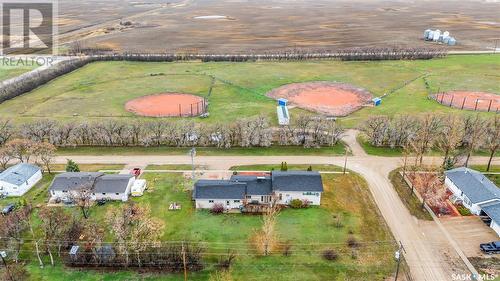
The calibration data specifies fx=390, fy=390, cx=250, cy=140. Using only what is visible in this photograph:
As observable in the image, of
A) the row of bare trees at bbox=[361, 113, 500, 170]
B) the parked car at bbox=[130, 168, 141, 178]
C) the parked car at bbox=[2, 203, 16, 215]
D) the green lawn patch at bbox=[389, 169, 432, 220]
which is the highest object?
the row of bare trees at bbox=[361, 113, 500, 170]

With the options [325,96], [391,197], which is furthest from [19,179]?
[325,96]

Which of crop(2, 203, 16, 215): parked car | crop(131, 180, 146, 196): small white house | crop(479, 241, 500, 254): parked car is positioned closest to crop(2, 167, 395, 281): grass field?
crop(131, 180, 146, 196): small white house

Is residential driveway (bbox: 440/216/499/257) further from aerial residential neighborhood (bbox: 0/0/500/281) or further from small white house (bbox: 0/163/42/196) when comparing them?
small white house (bbox: 0/163/42/196)

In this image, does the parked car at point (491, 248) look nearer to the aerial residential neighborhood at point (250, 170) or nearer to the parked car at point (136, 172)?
the aerial residential neighborhood at point (250, 170)

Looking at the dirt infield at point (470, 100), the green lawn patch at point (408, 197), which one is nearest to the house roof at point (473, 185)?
the green lawn patch at point (408, 197)

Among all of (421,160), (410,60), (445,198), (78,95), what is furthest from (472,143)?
(78,95)

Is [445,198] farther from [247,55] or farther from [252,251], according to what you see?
[247,55]
